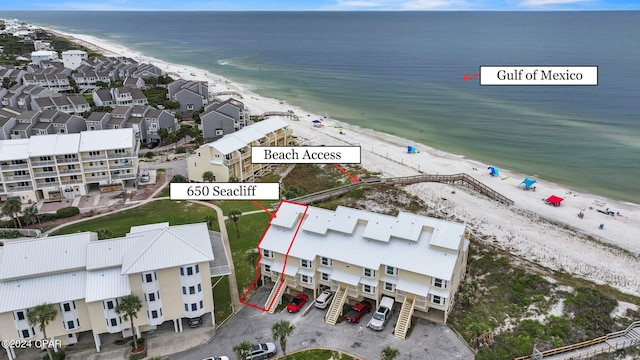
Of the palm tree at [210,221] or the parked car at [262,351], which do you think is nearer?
the parked car at [262,351]

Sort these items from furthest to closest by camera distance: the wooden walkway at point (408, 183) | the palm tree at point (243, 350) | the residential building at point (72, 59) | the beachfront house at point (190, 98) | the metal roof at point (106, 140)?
the residential building at point (72, 59) < the beachfront house at point (190, 98) < the metal roof at point (106, 140) < the wooden walkway at point (408, 183) < the palm tree at point (243, 350)

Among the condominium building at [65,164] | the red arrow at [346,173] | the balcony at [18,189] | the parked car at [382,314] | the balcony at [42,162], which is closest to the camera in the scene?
the parked car at [382,314]

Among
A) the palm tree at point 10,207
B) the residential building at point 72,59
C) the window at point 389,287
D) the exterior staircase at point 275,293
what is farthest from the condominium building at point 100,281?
the residential building at point 72,59

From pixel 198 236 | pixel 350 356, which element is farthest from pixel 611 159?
pixel 198 236

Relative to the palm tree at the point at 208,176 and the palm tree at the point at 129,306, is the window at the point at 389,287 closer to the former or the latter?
the palm tree at the point at 129,306

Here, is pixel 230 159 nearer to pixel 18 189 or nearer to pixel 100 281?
pixel 18 189

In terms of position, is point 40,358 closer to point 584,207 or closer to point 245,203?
point 245,203
